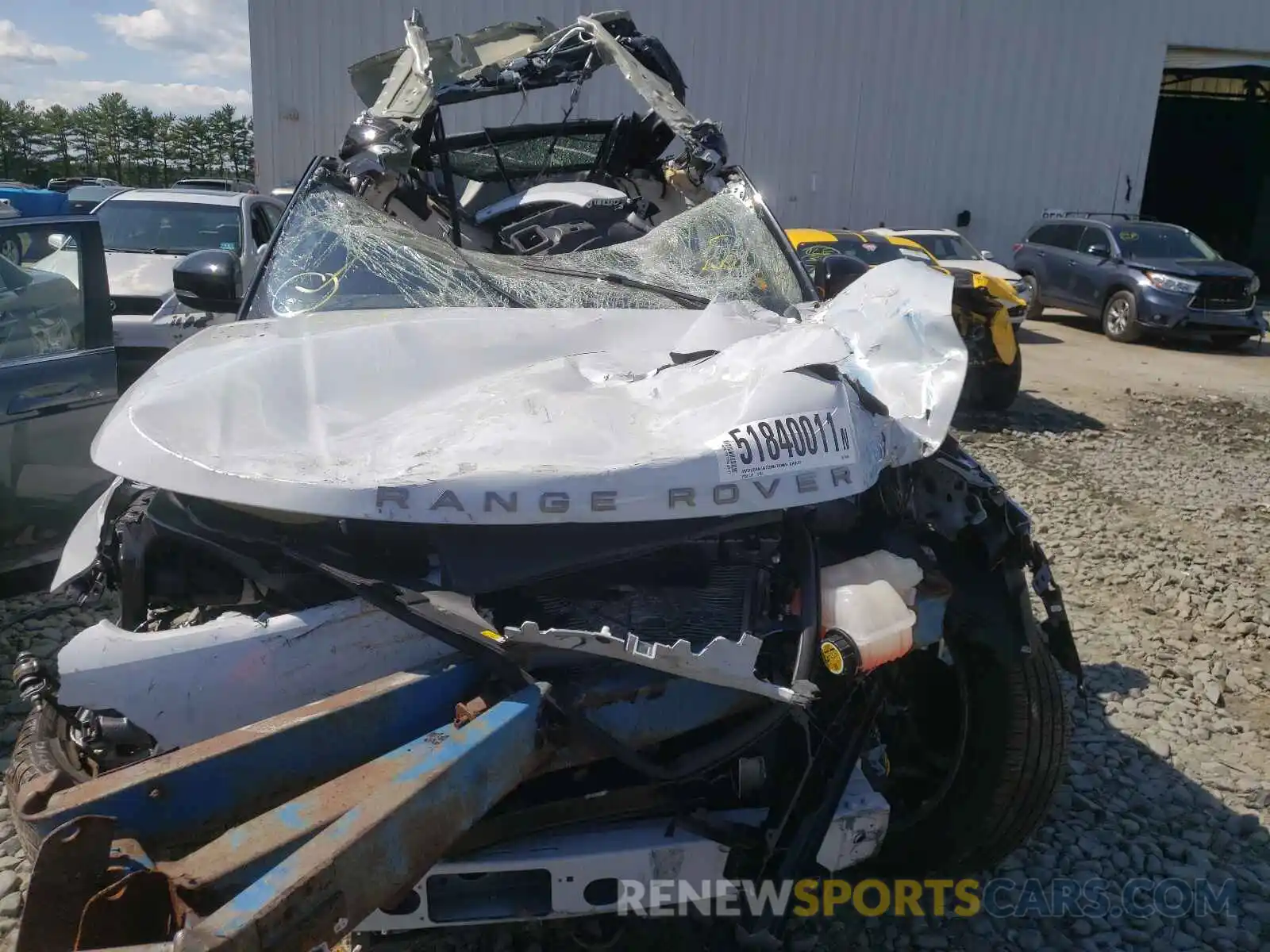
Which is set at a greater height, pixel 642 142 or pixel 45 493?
pixel 642 142

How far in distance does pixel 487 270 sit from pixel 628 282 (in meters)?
0.50

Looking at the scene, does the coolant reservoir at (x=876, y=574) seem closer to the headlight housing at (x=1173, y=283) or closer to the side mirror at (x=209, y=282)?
the side mirror at (x=209, y=282)

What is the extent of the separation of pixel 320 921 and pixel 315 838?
13 cm

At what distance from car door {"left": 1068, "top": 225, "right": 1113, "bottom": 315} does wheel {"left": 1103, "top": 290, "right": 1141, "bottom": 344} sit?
20cm

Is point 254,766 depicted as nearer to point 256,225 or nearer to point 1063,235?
point 256,225

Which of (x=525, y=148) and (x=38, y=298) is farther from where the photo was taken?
(x=525, y=148)

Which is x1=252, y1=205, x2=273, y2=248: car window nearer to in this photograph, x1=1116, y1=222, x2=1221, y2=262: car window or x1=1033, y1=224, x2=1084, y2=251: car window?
x1=1116, y1=222, x2=1221, y2=262: car window

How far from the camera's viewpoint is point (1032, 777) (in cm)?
265

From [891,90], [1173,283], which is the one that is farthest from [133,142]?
[1173,283]

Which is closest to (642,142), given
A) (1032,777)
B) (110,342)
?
(110,342)

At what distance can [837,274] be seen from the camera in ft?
13.7

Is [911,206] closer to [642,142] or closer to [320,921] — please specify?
[642,142]

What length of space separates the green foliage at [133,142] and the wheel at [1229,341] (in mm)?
37372

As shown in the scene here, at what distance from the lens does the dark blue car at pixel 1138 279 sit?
14312 millimetres
